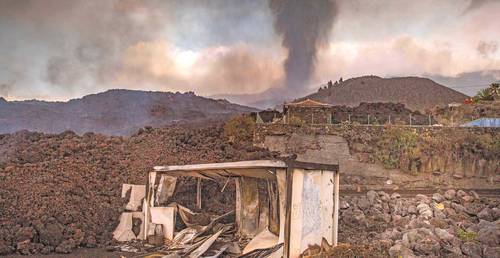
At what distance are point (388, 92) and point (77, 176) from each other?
47.1 m

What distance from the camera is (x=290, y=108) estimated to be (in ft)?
102

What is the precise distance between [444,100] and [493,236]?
41.8m

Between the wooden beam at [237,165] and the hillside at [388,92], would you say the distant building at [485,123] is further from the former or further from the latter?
the wooden beam at [237,165]

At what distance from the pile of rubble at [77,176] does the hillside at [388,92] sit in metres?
32.2

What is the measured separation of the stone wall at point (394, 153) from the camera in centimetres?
2767

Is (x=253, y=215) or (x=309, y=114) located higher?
(x=309, y=114)

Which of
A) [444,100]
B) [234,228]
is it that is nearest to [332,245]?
[234,228]

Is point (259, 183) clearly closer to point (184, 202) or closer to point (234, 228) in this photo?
point (234, 228)

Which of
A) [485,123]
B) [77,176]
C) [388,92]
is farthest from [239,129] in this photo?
[388,92]

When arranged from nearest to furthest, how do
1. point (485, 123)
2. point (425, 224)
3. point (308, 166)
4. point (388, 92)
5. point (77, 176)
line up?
point (308, 166)
point (77, 176)
point (425, 224)
point (485, 123)
point (388, 92)

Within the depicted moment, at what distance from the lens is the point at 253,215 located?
12.0 metres

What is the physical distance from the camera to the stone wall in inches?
1089

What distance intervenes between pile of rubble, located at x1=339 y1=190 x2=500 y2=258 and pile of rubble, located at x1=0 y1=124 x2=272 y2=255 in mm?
5231

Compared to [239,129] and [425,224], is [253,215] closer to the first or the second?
[425,224]
